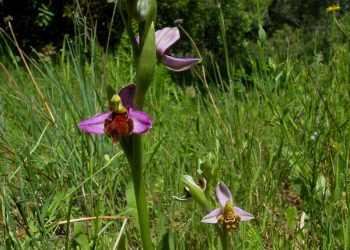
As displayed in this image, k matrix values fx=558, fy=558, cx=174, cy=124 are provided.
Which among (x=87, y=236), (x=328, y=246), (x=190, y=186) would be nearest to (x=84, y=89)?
(x=87, y=236)

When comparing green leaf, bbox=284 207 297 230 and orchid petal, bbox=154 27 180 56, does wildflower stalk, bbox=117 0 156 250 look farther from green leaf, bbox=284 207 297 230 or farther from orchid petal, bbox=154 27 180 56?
green leaf, bbox=284 207 297 230

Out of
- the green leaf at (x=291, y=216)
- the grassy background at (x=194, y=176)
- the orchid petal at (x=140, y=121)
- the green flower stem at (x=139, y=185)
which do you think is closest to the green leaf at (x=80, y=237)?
the grassy background at (x=194, y=176)

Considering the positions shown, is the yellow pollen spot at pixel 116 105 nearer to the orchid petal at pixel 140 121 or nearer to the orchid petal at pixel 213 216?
the orchid petal at pixel 140 121

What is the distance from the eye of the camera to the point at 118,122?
31.4 inches

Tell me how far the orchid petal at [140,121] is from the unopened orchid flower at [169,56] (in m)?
0.14

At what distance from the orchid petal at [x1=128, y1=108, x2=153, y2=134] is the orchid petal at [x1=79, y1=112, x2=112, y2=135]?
35mm

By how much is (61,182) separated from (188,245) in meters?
0.34

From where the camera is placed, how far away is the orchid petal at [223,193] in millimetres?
860

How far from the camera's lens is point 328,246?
3.03 ft

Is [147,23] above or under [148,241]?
above

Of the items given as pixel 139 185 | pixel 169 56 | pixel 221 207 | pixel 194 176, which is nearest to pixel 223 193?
pixel 221 207

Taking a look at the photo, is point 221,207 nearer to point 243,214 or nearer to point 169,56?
point 243,214

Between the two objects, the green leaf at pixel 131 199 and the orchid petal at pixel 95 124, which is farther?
the green leaf at pixel 131 199

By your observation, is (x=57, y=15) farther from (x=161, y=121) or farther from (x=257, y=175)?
(x=257, y=175)
